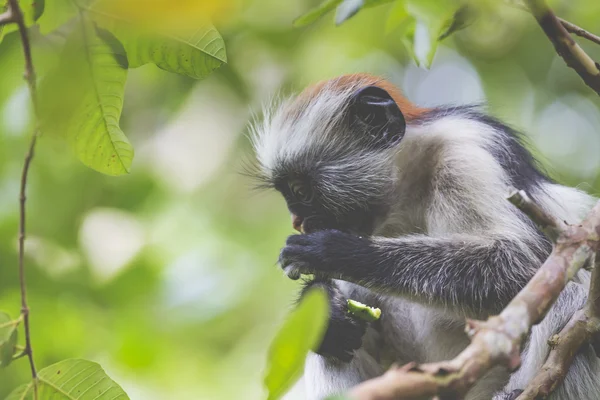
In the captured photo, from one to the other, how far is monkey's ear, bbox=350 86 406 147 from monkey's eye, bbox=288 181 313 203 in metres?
0.49

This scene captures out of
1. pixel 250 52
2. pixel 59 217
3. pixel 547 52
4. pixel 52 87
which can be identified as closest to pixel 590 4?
pixel 547 52

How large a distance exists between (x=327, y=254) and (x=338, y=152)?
1.19 metres

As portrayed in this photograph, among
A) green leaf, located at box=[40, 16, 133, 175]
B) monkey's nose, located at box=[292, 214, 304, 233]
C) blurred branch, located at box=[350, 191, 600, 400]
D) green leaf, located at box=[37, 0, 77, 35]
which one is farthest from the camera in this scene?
monkey's nose, located at box=[292, 214, 304, 233]

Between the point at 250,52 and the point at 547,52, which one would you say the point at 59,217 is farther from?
the point at 547,52

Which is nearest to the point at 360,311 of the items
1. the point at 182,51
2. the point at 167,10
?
the point at 182,51

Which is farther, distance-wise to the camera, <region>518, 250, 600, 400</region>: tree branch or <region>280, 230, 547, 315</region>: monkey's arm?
<region>280, 230, 547, 315</region>: monkey's arm

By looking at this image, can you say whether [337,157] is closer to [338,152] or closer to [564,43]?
[338,152]

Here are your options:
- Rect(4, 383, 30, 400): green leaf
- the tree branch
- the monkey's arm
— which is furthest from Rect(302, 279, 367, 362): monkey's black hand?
Rect(4, 383, 30, 400): green leaf

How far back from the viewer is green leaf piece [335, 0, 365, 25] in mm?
2777

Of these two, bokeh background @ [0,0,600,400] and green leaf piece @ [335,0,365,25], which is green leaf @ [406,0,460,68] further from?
bokeh background @ [0,0,600,400]

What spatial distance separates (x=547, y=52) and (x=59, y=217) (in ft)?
19.9

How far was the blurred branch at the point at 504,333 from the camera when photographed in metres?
1.46

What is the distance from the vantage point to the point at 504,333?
69.2 inches

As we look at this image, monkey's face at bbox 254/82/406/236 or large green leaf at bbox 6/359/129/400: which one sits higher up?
large green leaf at bbox 6/359/129/400
